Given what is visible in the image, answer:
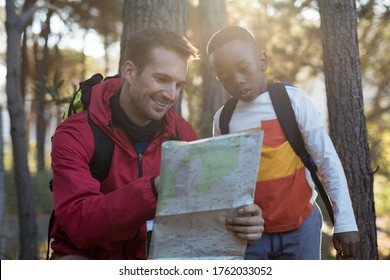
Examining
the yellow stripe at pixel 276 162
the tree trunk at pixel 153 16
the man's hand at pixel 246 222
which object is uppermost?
the tree trunk at pixel 153 16

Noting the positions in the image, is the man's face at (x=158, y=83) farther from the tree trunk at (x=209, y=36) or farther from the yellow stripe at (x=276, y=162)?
the tree trunk at (x=209, y=36)

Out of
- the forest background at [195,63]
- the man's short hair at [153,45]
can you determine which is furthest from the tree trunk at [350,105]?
the man's short hair at [153,45]

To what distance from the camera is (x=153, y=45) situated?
255 centimetres

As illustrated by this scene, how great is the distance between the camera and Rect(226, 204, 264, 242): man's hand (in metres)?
1.99

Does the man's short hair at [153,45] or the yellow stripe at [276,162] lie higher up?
the man's short hair at [153,45]

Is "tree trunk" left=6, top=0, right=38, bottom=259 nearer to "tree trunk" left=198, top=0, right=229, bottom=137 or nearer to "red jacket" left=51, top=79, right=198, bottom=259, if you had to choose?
"tree trunk" left=198, top=0, right=229, bottom=137

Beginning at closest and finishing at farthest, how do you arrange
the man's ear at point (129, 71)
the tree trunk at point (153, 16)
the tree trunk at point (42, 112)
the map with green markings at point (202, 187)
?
the map with green markings at point (202, 187) → the man's ear at point (129, 71) → the tree trunk at point (153, 16) → the tree trunk at point (42, 112)

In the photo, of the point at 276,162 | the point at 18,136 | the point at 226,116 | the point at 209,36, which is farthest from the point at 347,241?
the point at 18,136

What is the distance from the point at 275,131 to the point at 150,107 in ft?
2.01

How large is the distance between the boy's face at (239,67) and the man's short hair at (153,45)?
0.52ft

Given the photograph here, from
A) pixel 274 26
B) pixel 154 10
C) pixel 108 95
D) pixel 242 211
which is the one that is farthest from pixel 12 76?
pixel 274 26

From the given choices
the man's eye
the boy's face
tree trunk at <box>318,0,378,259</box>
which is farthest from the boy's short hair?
tree trunk at <box>318,0,378,259</box>

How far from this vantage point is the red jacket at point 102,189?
2.08 m
